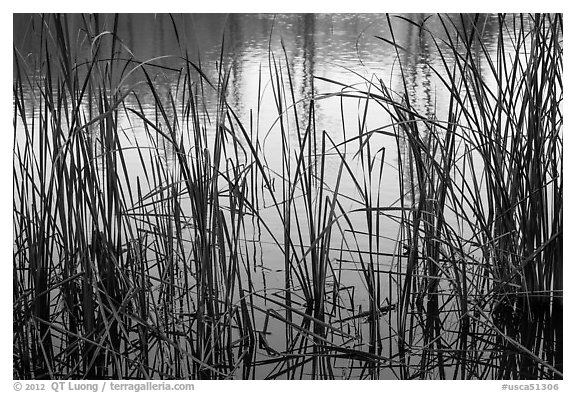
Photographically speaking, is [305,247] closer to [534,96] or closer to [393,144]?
[534,96]

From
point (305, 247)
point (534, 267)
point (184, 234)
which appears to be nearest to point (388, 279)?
point (305, 247)

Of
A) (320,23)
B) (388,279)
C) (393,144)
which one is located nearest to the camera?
(388,279)

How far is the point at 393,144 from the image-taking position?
278 centimetres

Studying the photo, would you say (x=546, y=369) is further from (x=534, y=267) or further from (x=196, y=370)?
(x=196, y=370)

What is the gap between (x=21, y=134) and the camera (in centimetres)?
282

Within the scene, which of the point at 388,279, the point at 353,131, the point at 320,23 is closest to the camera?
the point at 388,279

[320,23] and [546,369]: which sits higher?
[320,23]

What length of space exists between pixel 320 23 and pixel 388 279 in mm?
5031
